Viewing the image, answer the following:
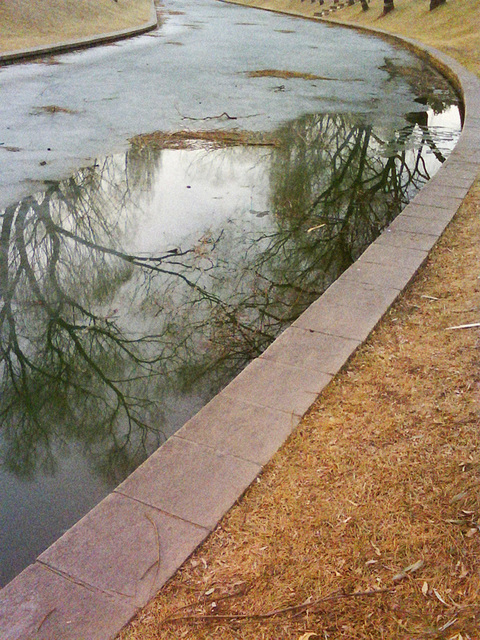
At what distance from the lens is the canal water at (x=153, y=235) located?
3.51 meters

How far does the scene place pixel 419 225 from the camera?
5.80m

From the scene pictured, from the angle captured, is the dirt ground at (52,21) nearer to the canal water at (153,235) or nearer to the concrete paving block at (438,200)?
the canal water at (153,235)

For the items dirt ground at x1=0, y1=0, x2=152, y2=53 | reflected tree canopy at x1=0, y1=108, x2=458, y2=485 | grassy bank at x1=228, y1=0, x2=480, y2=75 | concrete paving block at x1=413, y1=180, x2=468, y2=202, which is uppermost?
dirt ground at x1=0, y1=0, x2=152, y2=53

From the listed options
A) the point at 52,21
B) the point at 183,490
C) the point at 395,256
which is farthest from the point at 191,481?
the point at 52,21

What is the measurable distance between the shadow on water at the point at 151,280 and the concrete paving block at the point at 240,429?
332 millimetres

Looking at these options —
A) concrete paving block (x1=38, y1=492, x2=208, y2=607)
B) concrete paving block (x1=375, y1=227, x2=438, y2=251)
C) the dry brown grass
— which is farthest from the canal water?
the dry brown grass

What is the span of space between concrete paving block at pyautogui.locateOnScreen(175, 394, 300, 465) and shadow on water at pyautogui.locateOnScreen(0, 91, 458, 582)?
332 millimetres

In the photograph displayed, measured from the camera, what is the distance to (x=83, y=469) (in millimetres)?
3234

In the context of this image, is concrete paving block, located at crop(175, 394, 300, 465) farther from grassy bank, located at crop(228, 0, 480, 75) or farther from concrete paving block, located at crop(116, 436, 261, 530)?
grassy bank, located at crop(228, 0, 480, 75)

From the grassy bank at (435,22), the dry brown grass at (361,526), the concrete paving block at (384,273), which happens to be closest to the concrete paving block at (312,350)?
the dry brown grass at (361,526)

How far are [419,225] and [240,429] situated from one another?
3.37 m

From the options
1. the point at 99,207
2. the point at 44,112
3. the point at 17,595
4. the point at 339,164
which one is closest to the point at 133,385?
the point at 17,595

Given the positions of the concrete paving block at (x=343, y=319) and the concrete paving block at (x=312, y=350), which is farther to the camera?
the concrete paving block at (x=343, y=319)

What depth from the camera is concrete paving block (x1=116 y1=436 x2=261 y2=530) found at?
2.71m
